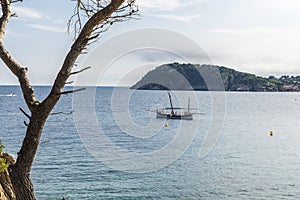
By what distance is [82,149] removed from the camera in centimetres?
3023

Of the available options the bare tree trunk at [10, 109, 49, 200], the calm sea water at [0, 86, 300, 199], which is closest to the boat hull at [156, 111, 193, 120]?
the calm sea water at [0, 86, 300, 199]

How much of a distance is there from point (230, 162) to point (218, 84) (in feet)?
440

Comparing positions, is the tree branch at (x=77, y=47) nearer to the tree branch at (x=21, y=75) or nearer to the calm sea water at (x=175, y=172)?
the tree branch at (x=21, y=75)

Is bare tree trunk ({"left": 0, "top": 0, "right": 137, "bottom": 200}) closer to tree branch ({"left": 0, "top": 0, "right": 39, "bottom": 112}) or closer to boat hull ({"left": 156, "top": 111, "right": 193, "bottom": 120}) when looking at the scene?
tree branch ({"left": 0, "top": 0, "right": 39, "bottom": 112})

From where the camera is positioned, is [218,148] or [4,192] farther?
[218,148]

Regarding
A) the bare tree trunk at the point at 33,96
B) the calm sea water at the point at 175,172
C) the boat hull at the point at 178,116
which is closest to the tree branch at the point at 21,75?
the bare tree trunk at the point at 33,96

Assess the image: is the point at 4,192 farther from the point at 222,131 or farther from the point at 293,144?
the point at 222,131

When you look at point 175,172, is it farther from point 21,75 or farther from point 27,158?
point 21,75

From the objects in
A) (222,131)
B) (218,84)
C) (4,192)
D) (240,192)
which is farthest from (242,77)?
(4,192)

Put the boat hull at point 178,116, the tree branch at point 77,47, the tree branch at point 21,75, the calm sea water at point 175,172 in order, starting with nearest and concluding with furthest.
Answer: the tree branch at point 77,47 → the tree branch at point 21,75 → the calm sea water at point 175,172 → the boat hull at point 178,116

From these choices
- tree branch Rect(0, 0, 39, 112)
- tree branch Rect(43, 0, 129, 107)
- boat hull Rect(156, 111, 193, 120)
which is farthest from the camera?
boat hull Rect(156, 111, 193, 120)

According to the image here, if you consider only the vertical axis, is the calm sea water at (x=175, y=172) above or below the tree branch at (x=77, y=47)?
below

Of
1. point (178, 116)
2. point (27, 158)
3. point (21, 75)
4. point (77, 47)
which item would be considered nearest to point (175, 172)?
point (27, 158)

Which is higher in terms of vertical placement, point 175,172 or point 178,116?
point 178,116
